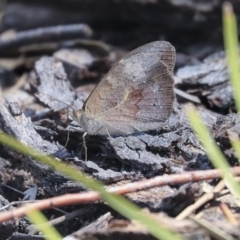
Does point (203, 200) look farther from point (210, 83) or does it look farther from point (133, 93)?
point (210, 83)

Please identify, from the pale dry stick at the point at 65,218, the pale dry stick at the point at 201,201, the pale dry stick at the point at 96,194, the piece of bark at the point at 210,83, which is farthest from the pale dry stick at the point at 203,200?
the piece of bark at the point at 210,83

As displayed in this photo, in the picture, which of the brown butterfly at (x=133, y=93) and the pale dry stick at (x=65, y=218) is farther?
the brown butterfly at (x=133, y=93)

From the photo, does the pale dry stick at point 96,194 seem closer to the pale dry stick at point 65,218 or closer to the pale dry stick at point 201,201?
the pale dry stick at point 201,201

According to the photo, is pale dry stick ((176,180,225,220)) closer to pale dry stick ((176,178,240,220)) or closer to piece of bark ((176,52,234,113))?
pale dry stick ((176,178,240,220))

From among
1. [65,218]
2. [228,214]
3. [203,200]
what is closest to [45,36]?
[65,218]

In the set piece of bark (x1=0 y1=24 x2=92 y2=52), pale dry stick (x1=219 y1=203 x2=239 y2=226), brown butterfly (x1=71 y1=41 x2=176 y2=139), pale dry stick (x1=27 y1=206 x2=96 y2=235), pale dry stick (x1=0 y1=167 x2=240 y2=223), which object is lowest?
pale dry stick (x1=27 y1=206 x2=96 y2=235)

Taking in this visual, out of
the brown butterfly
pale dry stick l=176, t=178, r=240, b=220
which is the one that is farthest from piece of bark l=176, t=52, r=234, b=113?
pale dry stick l=176, t=178, r=240, b=220

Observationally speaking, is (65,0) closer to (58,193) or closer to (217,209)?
(58,193)
